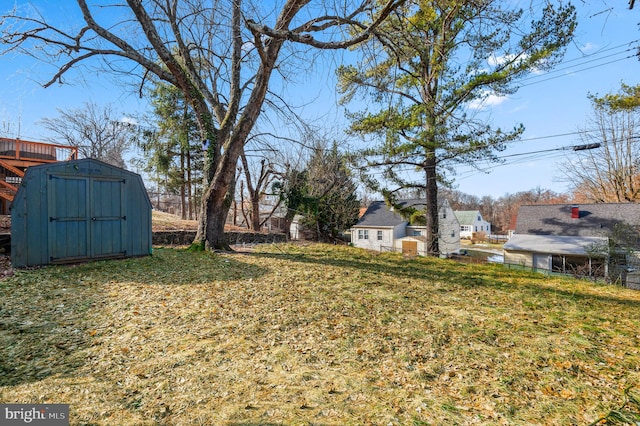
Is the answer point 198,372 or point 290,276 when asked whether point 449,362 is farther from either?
point 290,276

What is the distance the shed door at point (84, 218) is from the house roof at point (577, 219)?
52.5 ft

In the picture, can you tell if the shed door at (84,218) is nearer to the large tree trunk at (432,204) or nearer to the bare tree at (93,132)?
the large tree trunk at (432,204)

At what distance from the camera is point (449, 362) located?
190 cm

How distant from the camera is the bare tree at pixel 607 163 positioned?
12211 millimetres

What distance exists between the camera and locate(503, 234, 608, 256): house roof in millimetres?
11839

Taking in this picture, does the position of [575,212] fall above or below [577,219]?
above

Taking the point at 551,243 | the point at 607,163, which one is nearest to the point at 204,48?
the point at 551,243

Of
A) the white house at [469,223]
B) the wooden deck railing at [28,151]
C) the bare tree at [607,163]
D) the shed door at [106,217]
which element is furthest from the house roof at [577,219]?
the wooden deck railing at [28,151]

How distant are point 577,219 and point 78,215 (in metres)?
18.3

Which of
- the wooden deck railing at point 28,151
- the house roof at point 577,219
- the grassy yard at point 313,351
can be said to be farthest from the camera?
the house roof at point 577,219

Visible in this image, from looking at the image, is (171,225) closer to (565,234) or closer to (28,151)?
(28,151)

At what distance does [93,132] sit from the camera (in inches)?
779

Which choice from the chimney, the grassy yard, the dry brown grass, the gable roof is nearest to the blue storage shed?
the grassy yard

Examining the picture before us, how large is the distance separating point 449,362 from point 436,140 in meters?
7.89
